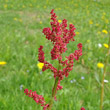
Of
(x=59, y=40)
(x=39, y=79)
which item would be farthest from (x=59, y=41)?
(x=39, y=79)

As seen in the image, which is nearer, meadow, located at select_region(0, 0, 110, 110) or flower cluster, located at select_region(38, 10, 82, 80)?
flower cluster, located at select_region(38, 10, 82, 80)

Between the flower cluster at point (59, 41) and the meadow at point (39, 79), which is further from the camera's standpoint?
the meadow at point (39, 79)

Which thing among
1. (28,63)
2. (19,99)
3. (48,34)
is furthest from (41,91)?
(48,34)

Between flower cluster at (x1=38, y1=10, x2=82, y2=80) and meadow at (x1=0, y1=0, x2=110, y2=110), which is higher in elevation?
flower cluster at (x1=38, y1=10, x2=82, y2=80)

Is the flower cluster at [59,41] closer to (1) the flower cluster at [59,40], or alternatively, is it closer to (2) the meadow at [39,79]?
(1) the flower cluster at [59,40]

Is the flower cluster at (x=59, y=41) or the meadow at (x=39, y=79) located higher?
the flower cluster at (x=59, y=41)

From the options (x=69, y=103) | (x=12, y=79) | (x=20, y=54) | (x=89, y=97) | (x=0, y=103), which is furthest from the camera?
(x=20, y=54)

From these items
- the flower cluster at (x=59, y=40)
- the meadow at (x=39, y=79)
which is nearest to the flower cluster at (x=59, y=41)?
the flower cluster at (x=59, y=40)

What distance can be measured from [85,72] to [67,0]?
10.3 metres

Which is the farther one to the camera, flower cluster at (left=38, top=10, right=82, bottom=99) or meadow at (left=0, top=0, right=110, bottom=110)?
meadow at (left=0, top=0, right=110, bottom=110)

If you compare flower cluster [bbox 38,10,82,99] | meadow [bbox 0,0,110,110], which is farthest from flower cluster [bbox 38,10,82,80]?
meadow [bbox 0,0,110,110]

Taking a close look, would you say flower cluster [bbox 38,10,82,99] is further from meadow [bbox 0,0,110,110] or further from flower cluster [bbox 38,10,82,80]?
meadow [bbox 0,0,110,110]

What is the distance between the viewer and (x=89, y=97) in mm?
2373

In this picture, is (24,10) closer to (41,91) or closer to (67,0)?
(67,0)
